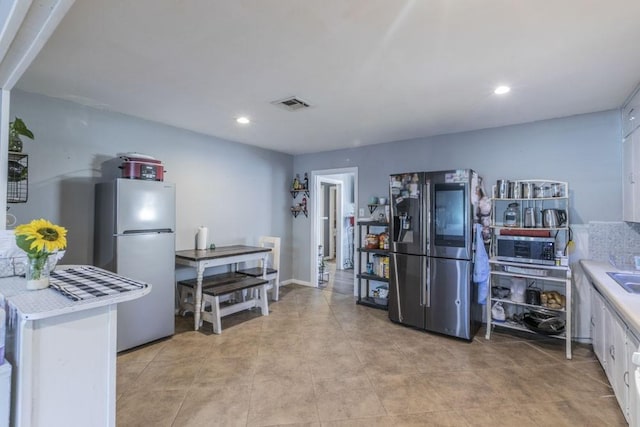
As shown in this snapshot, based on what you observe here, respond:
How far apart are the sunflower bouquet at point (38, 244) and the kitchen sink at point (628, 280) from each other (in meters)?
3.49

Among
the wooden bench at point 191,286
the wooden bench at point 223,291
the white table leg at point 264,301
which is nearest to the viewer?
the wooden bench at point 223,291

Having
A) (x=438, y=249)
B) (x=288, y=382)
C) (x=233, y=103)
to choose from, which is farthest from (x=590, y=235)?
(x=233, y=103)

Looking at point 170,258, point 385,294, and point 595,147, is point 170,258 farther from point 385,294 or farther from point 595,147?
point 595,147

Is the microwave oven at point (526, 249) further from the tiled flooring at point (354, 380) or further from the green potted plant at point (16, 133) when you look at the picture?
the green potted plant at point (16, 133)

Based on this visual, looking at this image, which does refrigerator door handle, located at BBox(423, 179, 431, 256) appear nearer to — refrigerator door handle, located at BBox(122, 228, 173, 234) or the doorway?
the doorway

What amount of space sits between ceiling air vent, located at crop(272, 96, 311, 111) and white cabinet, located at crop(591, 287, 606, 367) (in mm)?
3027

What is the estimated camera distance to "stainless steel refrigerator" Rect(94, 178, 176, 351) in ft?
9.27

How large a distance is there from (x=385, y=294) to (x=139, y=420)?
321 centimetres

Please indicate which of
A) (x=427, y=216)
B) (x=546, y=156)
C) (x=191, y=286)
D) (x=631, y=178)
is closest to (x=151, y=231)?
(x=191, y=286)

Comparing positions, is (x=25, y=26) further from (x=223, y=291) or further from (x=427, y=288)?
(x=427, y=288)

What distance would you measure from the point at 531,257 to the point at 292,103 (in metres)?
2.85

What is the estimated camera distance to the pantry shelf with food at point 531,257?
3.05 m

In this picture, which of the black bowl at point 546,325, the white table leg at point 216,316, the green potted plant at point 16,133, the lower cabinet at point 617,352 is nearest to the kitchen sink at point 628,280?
the lower cabinet at point 617,352

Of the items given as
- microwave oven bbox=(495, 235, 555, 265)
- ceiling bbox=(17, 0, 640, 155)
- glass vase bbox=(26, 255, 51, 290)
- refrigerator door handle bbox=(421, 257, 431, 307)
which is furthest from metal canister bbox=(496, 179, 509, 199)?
glass vase bbox=(26, 255, 51, 290)
